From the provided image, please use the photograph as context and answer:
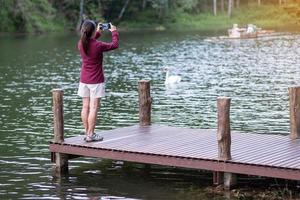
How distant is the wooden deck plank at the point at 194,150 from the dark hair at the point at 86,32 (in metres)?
2.12

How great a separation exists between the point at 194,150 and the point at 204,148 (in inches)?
12.4

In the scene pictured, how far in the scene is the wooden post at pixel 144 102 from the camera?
15.7 metres

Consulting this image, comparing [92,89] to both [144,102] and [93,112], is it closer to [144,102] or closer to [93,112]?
[93,112]

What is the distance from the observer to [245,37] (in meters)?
63.2

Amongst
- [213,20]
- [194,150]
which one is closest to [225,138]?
[194,150]

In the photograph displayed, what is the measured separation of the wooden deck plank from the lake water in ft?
1.98

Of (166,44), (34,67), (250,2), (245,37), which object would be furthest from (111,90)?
(250,2)

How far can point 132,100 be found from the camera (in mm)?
25859

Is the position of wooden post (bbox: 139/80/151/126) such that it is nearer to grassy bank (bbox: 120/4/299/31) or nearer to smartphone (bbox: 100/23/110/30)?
smartphone (bbox: 100/23/110/30)

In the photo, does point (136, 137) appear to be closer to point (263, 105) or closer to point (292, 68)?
point (263, 105)

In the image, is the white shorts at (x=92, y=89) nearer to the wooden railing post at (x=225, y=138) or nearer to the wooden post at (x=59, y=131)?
the wooden post at (x=59, y=131)

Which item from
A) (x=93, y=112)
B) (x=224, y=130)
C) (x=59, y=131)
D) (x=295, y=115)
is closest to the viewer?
(x=224, y=130)

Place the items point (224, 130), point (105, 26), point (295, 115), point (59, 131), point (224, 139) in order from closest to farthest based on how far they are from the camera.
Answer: point (224, 139) < point (224, 130) < point (105, 26) < point (59, 131) < point (295, 115)

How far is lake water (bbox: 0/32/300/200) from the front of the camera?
12992 millimetres
